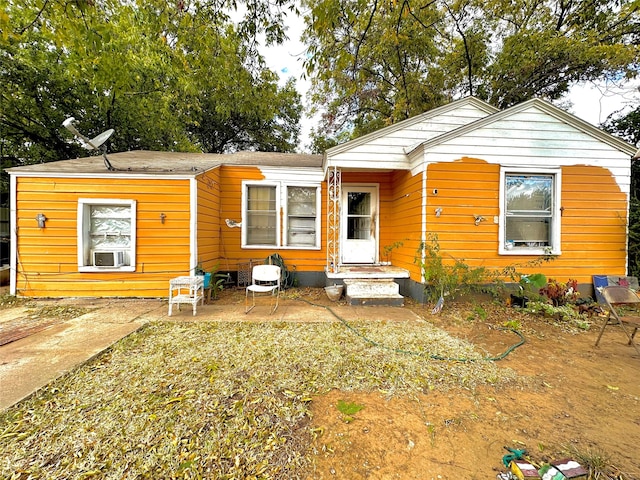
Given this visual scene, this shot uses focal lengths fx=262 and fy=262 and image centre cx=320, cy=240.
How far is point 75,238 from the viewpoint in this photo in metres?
5.65

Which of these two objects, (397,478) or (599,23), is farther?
(599,23)

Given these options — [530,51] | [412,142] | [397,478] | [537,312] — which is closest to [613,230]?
[537,312]

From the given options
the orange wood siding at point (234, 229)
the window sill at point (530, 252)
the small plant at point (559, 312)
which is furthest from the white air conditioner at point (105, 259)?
the small plant at point (559, 312)

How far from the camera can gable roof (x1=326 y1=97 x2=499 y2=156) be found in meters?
6.09

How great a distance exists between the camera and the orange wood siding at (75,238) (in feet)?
18.3

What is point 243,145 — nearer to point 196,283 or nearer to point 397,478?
point 196,283

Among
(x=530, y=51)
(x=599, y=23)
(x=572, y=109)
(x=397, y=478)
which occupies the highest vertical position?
(x=599, y=23)

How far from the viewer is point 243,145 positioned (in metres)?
18.0

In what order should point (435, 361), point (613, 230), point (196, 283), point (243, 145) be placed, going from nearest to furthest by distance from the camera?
point (435, 361)
point (196, 283)
point (613, 230)
point (243, 145)

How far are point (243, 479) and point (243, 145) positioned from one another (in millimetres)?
18851

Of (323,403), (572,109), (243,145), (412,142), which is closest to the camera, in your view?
(323,403)

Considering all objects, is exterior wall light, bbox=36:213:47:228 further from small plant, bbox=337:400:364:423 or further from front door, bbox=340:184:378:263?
small plant, bbox=337:400:364:423

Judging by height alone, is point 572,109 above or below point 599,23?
below

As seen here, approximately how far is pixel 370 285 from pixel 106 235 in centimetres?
595
